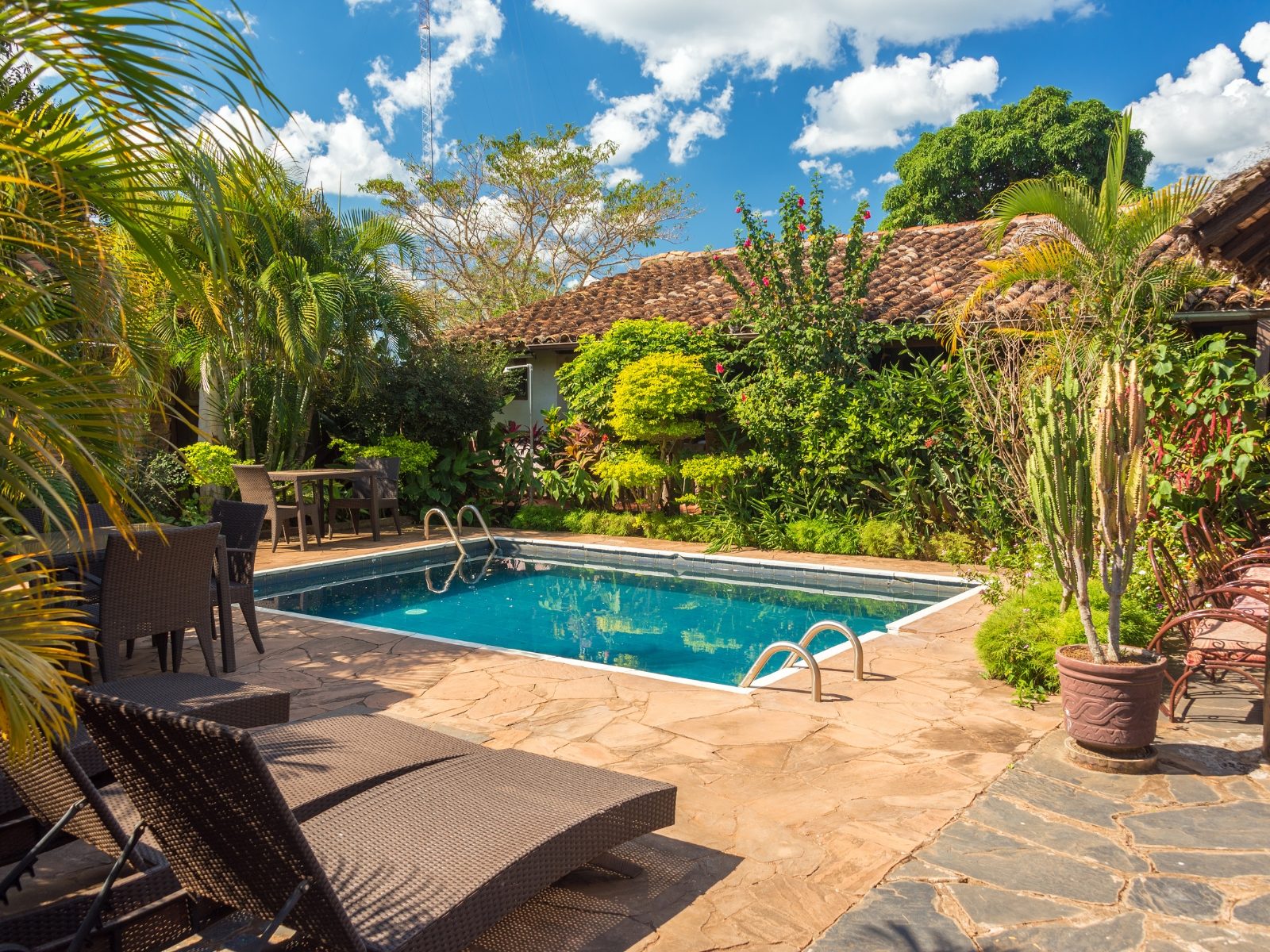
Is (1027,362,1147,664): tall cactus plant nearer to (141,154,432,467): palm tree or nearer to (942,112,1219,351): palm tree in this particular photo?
(942,112,1219,351): palm tree

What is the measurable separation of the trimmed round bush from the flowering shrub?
981 centimetres

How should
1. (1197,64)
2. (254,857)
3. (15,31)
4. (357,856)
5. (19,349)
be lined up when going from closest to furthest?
(15,31), (254,857), (19,349), (357,856), (1197,64)

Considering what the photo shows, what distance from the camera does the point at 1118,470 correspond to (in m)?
4.54

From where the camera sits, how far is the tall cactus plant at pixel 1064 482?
463cm

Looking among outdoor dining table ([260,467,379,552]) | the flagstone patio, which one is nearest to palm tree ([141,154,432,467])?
outdoor dining table ([260,467,379,552])

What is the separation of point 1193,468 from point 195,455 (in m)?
11.3

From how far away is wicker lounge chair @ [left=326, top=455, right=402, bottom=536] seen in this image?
522 inches

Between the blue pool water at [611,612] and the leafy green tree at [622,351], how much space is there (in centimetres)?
297

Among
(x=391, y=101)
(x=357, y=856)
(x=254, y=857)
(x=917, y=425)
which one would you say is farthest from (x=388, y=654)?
(x=391, y=101)

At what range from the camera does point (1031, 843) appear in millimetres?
3631

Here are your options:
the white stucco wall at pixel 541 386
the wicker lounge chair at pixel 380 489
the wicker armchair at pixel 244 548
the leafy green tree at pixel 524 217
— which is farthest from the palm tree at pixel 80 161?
the leafy green tree at pixel 524 217

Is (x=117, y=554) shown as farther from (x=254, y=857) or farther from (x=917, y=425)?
(x=917, y=425)

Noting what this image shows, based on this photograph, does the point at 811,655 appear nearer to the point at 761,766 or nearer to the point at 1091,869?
the point at 761,766

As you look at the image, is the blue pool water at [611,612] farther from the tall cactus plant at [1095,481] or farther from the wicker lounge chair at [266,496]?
the tall cactus plant at [1095,481]
